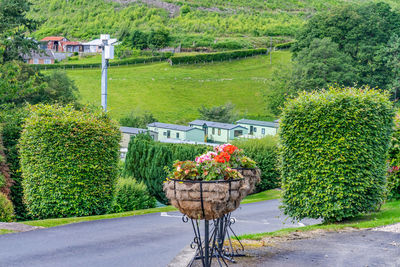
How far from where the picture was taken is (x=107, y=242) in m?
10.8

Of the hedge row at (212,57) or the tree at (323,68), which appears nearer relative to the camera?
the tree at (323,68)

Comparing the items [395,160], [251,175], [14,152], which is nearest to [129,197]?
[14,152]

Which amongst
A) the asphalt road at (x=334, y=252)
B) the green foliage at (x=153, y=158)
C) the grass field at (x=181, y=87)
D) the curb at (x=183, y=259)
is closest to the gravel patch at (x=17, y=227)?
the curb at (x=183, y=259)

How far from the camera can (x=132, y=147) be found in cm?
2488

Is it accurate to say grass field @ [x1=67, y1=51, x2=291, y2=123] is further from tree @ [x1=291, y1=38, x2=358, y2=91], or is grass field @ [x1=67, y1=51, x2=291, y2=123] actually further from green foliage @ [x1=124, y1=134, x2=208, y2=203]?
green foliage @ [x1=124, y1=134, x2=208, y2=203]

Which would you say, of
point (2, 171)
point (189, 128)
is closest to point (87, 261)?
point (2, 171)

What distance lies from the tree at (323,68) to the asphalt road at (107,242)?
41.6 m

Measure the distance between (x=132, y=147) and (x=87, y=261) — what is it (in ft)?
52.7

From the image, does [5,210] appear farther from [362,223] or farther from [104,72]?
[362,223]

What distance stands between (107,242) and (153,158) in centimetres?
1272

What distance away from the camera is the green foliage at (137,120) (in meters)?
62.3

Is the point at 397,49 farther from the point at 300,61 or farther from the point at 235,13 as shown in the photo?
the point at 235,13

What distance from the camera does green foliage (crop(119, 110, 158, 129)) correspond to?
204ft

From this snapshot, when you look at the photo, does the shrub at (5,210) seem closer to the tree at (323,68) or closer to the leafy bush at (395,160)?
the leafy bush at (395,160)
